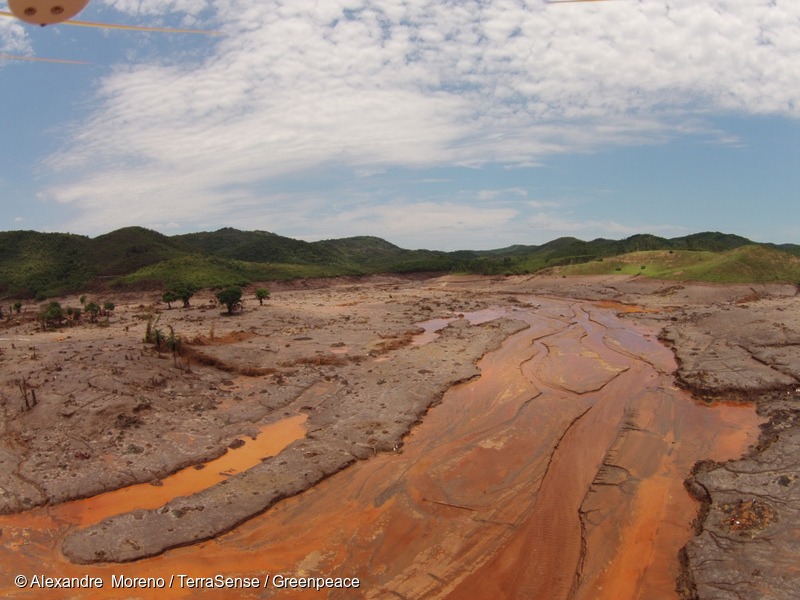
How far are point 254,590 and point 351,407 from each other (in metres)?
8.80

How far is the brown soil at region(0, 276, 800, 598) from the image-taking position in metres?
9.57

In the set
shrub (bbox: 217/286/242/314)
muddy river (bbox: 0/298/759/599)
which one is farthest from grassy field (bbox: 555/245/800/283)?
shrub (bbox: 217/286/242/314)

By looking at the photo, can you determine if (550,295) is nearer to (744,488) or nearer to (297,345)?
(297,345)

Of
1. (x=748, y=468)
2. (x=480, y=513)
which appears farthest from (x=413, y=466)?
(x=748, y=468)

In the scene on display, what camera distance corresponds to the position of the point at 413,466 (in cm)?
1360

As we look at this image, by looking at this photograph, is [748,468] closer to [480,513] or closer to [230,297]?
[480,513]

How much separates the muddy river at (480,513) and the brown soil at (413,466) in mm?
55

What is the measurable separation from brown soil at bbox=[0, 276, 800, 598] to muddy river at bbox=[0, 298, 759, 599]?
55 millimetres

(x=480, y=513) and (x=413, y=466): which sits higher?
(x=413, y=466)

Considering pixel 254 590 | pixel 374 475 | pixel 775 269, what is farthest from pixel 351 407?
pixel 775 269

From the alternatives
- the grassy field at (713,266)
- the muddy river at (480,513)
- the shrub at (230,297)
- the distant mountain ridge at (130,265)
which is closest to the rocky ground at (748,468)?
the muddy river at (480,513)

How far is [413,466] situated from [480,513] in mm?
2786

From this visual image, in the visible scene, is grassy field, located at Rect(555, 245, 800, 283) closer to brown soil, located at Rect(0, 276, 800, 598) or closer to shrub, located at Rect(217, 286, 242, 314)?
brown soil, located at Rect(0, 276, 800, 598)

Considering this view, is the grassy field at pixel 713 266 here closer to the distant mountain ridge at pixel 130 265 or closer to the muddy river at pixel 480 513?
the distant mountain ridge at pixel 130 265
